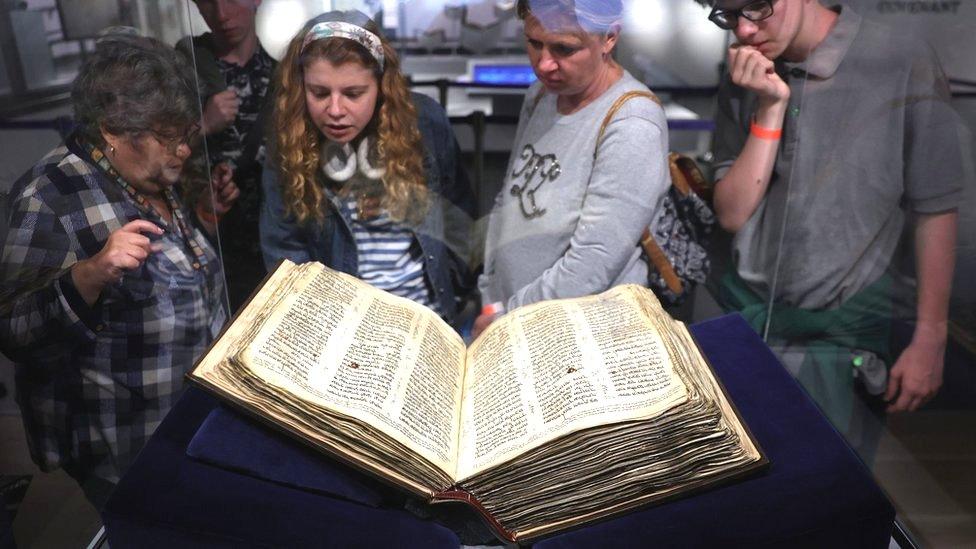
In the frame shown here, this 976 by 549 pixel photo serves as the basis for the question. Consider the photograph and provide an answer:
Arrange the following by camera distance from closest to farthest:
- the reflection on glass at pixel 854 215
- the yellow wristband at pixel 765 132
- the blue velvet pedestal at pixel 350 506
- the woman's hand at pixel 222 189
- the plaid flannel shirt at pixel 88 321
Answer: the blue velvet pedestal at pixel 350 506, the plaid flannel shirt at pixel 88 321, the reflection on glass at pixel 854 215, the yellow wristband at pixel 765 132, the woman's hand at pixel 222 189

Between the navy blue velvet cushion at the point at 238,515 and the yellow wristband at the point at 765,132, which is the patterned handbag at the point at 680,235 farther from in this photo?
the navy blue velvet cushion at the point at 238,515

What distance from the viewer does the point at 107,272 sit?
3.90ft

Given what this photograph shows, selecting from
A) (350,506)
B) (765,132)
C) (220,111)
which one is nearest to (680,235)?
(765,132)

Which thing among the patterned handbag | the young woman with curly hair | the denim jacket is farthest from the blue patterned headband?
the patterned handbag

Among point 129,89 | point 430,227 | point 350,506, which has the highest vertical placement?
point 129,89

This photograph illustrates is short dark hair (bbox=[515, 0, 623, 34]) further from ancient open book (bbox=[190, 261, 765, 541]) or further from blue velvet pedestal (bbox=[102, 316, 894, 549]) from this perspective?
blue velvet pedestal (bbox=[102, 316, 894, 549])

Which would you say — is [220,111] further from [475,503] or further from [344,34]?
[475,503]

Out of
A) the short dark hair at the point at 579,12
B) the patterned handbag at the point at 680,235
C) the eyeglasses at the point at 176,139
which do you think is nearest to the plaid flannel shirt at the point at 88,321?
the eyeglasses at the point at 176,139

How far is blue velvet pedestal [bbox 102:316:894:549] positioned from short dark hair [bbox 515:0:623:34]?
73 centimetres

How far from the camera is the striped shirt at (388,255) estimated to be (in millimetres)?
1479

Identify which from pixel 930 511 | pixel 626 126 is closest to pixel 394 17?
pixel 626 126

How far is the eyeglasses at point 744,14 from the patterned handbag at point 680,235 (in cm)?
25

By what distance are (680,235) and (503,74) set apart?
0.45 m

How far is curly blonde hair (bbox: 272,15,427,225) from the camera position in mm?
1342
